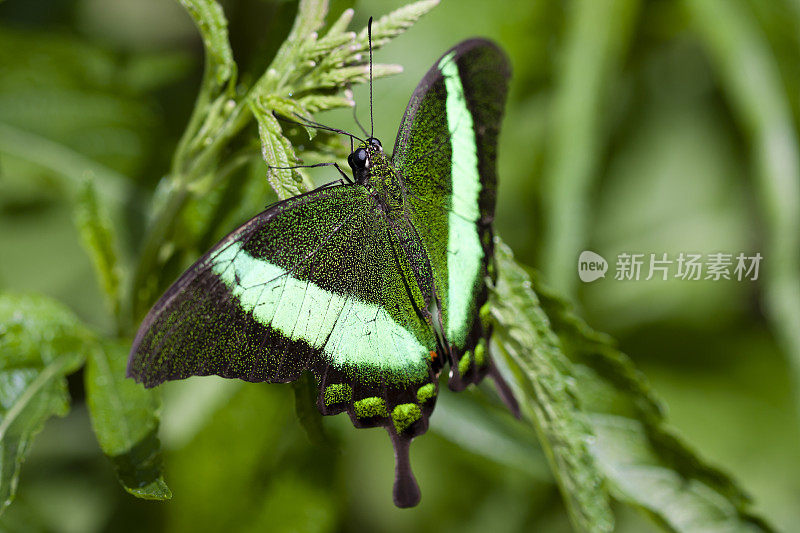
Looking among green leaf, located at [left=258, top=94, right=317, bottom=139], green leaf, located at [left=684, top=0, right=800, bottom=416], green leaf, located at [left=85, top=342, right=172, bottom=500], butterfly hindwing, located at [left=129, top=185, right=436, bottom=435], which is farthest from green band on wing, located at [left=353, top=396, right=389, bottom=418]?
green leaf, located at [left=684, top=0, right=800, bottom=416]

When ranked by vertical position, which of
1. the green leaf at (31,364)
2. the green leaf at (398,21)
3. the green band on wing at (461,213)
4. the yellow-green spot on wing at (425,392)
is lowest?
the green leaf at (31,364)

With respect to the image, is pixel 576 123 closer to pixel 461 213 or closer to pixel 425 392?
pixel 461 213

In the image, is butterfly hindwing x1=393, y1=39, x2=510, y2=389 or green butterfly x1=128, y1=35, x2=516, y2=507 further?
butterfly hindwing x1=393, y1=39, x2=510, y2=389

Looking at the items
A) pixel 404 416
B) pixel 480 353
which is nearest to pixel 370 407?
pixel 404 416

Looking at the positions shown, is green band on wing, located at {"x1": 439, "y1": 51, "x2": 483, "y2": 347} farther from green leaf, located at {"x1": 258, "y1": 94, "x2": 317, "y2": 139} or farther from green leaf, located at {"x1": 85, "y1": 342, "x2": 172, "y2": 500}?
green leaf, located at {"x1": 85, "y1": 342, "x2": 172, "y2": 500}

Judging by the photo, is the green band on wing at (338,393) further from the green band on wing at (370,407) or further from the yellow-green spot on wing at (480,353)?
the yellow-green spot on wing at (480,353)

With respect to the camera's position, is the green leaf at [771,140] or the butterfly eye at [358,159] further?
the green leaf at [771,140]

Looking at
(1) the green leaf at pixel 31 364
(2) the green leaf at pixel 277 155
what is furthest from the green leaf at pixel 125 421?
(2) the green leaf at pixel 277 155
